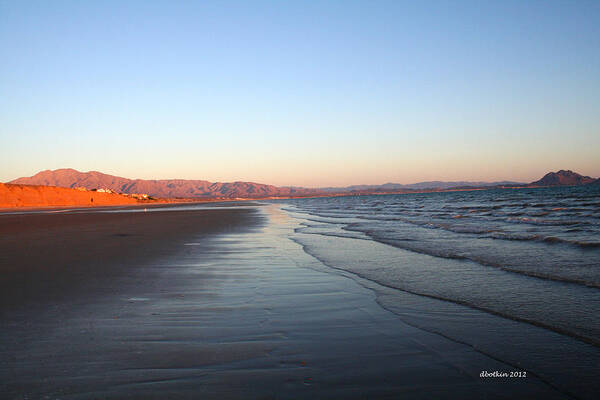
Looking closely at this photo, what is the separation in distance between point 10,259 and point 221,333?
827 centimetres

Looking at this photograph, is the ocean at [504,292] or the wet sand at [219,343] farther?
the ocean at [504,292]

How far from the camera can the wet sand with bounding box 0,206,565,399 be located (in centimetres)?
311

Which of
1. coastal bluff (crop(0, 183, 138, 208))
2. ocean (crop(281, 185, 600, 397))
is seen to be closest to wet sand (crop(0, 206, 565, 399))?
ocean (crop(281, 185, 600, 397))

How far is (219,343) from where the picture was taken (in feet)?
13.5

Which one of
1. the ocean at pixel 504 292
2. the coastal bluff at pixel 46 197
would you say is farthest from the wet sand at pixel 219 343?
the coastal bluff at pixel 46 197

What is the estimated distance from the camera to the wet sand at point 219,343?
3.11 metres

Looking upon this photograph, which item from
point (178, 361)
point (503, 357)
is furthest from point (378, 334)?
point (178, 361)

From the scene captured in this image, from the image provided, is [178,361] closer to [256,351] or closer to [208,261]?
[256,351]

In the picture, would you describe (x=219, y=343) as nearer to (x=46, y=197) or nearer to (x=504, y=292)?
(x=504, y=292)

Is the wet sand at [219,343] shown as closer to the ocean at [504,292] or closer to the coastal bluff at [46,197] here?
the ocean at [504,292]

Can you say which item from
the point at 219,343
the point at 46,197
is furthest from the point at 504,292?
the point at 46,197

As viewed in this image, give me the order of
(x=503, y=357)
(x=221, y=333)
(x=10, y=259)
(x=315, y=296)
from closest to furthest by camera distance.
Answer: (x=503, y=357), (x=221, y=333), (x=315, y=296), (x=10, y=259)

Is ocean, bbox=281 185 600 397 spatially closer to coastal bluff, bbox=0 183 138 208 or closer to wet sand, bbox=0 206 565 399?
wet sand, bbox=0 206 565 399

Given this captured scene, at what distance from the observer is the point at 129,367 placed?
3475 millimetres
